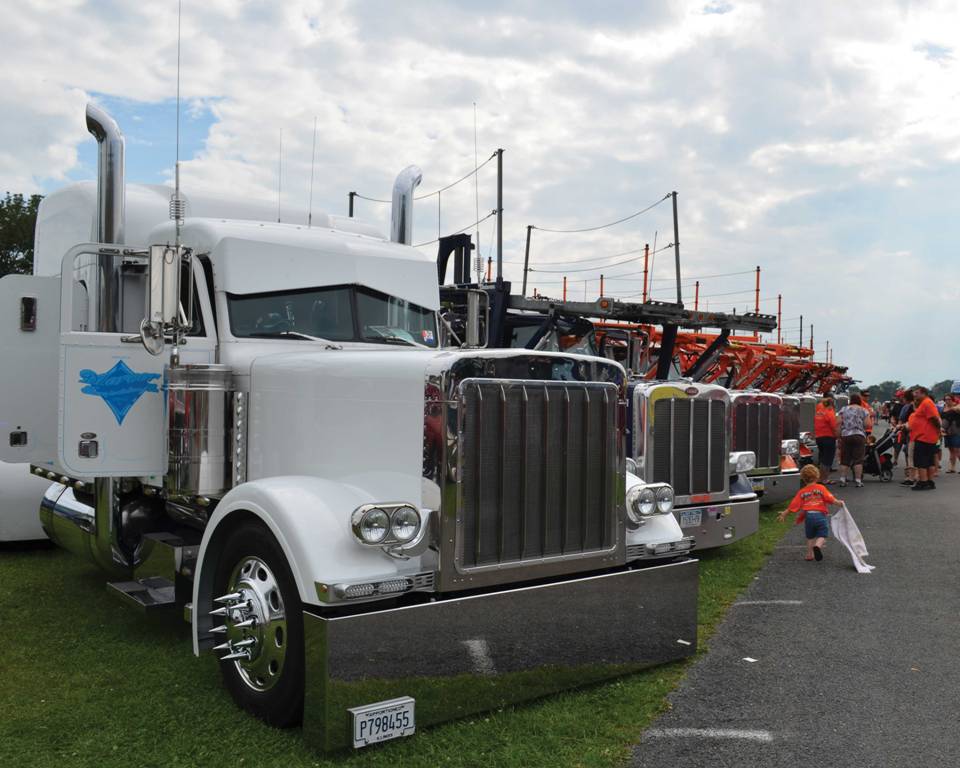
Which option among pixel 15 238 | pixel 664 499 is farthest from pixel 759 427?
pixel 15 238

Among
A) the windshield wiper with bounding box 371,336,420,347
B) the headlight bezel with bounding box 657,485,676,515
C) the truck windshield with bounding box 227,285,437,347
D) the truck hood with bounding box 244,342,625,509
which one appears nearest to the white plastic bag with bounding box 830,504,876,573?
the headlight bezel with bounding box 657,485,676,515

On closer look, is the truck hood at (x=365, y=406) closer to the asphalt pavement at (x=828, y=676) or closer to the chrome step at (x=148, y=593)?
the chrome step at (x=148, y=593)

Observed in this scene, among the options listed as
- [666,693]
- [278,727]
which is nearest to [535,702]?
[666,693]

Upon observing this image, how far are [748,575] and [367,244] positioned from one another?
4760 millimetres

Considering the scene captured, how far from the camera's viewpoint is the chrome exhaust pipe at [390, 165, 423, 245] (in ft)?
24.7

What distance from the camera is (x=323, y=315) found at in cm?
575

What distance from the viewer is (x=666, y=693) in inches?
197

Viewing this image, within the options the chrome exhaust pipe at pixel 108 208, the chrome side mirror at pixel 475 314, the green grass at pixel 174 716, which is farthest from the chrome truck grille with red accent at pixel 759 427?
the chrome exhaust pipe at pixel 108 208

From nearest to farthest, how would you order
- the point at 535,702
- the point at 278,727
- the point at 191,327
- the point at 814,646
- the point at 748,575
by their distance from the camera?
the point at 278,727 → the point at 535,702 → the point at 191,327 → the point at 814,646 → the point at 748,575

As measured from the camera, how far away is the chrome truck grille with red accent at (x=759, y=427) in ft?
36.4

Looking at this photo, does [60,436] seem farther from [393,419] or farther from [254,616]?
[393,419]

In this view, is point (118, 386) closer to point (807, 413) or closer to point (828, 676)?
point (828, 676)

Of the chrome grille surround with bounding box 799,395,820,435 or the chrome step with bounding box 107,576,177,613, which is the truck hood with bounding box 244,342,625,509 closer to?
the chrome step with bounding box 107,576,177,613

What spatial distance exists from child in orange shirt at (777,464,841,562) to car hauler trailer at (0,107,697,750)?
379 cm
